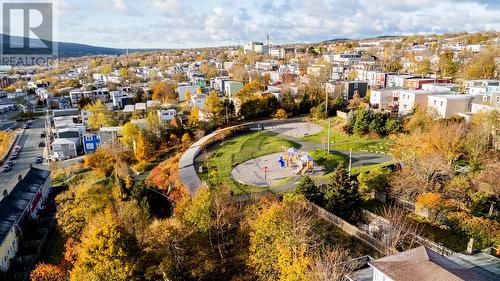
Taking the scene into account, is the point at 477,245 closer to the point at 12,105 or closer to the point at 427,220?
the point at 427,220

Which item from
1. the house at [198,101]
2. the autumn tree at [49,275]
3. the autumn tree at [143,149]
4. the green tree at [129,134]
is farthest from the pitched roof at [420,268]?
the house at [198,101]

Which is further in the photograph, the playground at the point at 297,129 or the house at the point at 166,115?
the house at the point at 166,115

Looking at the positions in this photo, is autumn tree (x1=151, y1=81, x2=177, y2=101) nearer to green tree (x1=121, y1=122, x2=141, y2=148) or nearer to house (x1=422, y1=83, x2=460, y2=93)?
green tree (x1=121, y1=122, x2=141, y2=148)

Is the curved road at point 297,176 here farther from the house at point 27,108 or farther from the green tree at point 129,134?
the house at point 27,108

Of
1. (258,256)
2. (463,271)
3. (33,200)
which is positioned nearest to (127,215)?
(258,256)

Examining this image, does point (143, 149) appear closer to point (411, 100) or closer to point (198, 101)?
point (198, 101)

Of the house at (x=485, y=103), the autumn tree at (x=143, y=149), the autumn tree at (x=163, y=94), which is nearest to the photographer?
the house at (x=485, y=103)

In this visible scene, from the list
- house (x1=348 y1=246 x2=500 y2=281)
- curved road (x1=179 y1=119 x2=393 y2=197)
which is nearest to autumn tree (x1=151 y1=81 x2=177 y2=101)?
curved road (x1=179 y1=119 x2=393 y2=197)
